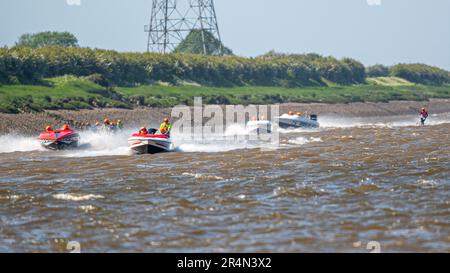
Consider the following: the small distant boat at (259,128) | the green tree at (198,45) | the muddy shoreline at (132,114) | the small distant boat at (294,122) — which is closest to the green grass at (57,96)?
the muddy shoreline at (132,114)

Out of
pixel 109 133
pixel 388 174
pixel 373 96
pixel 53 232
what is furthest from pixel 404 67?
pixel 53 232

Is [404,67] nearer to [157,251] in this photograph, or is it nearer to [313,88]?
[313,88]

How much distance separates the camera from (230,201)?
2267 cm

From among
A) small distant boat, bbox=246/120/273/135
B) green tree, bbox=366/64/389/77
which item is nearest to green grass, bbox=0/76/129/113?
small distant boat, bbox=246/120/273/135

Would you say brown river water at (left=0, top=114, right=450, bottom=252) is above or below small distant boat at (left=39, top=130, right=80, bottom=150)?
below

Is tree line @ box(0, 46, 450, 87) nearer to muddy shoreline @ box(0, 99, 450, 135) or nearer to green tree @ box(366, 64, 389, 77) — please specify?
green tree @ box(366, 64, 389, 77)

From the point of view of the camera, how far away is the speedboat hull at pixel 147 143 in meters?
36.9

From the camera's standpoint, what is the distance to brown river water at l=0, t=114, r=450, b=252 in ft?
60.0

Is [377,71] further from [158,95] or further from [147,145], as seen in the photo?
[147,145]

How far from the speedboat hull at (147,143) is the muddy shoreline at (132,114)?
13.6 meters

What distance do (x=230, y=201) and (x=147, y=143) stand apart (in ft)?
48.2

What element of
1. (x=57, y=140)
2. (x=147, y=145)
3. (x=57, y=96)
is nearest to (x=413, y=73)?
(x=57, y=96)

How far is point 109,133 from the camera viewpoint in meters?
45.2

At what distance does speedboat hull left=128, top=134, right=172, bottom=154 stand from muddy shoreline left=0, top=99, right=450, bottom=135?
1359 cm
